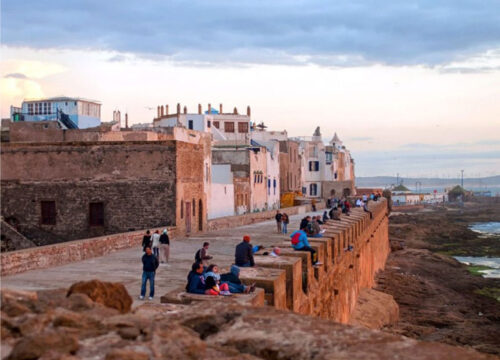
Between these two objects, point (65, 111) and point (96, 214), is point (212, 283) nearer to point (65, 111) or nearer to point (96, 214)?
point (96, 214)

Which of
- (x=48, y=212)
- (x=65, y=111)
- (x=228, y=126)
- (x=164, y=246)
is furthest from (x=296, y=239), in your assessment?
(x=228, y=126)

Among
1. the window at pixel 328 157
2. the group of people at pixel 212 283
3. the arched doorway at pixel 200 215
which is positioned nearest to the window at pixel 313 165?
the window at pixel 328 157

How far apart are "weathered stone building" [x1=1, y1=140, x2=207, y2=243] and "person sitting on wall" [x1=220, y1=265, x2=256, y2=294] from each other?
44.2 feet

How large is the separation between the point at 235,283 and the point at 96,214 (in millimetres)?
14875

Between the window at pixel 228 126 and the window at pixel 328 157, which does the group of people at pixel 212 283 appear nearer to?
the window at pixel 228 126

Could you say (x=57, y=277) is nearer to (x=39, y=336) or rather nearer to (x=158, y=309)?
(x=158, y=309)

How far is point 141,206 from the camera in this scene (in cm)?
2269

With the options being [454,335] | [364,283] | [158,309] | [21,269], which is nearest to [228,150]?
[364,283]

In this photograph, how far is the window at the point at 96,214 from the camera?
2295 cm

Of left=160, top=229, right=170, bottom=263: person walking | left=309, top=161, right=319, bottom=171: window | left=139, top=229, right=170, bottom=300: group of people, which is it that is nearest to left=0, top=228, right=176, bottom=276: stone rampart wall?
left=139, top=229, right=170, bottom=300: group of people

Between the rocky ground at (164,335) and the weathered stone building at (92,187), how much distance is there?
1668cm

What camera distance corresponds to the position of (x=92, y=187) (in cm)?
2300

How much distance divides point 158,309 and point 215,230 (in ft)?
66.7

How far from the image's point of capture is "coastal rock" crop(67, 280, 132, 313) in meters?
5.94
